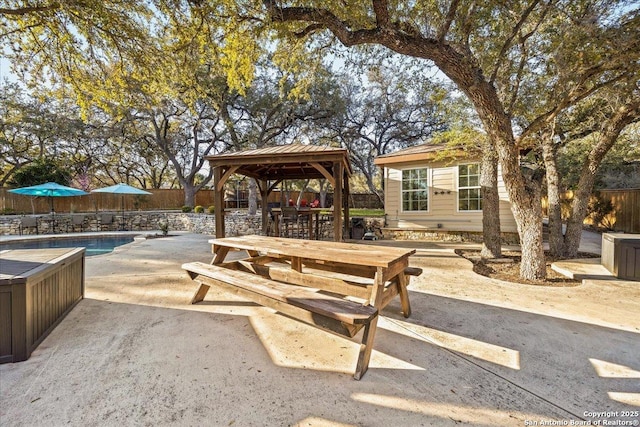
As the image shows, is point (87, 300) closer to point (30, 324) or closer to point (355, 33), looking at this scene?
point (30, 324)

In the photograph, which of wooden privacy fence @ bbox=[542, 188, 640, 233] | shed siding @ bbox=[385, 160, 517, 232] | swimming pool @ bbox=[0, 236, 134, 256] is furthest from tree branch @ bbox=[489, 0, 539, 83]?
swimming pool @ bbox=[0, 236, 134, 256]

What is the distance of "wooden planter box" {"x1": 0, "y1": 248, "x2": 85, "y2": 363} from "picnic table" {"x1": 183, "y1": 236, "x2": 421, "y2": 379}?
4.01 ft

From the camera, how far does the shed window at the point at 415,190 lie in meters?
9.20

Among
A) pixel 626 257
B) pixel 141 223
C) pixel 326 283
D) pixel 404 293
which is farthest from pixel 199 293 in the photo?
pixel 141 223

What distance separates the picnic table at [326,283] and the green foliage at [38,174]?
16.2 meters

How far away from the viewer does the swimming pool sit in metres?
9.45

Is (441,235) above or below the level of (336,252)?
below

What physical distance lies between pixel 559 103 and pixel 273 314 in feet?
16.7

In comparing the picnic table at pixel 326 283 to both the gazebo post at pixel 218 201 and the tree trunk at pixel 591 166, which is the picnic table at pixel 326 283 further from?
the tree trunk at pixel 591 166

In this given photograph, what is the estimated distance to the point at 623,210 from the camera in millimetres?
10438

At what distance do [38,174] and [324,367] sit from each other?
1859cm

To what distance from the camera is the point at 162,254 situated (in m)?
6.74

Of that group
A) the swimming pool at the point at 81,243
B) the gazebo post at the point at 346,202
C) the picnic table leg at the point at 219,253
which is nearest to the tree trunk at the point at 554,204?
the gazebo post at the point at 346,202

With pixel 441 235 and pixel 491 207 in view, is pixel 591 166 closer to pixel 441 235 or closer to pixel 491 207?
pixel 491 207
